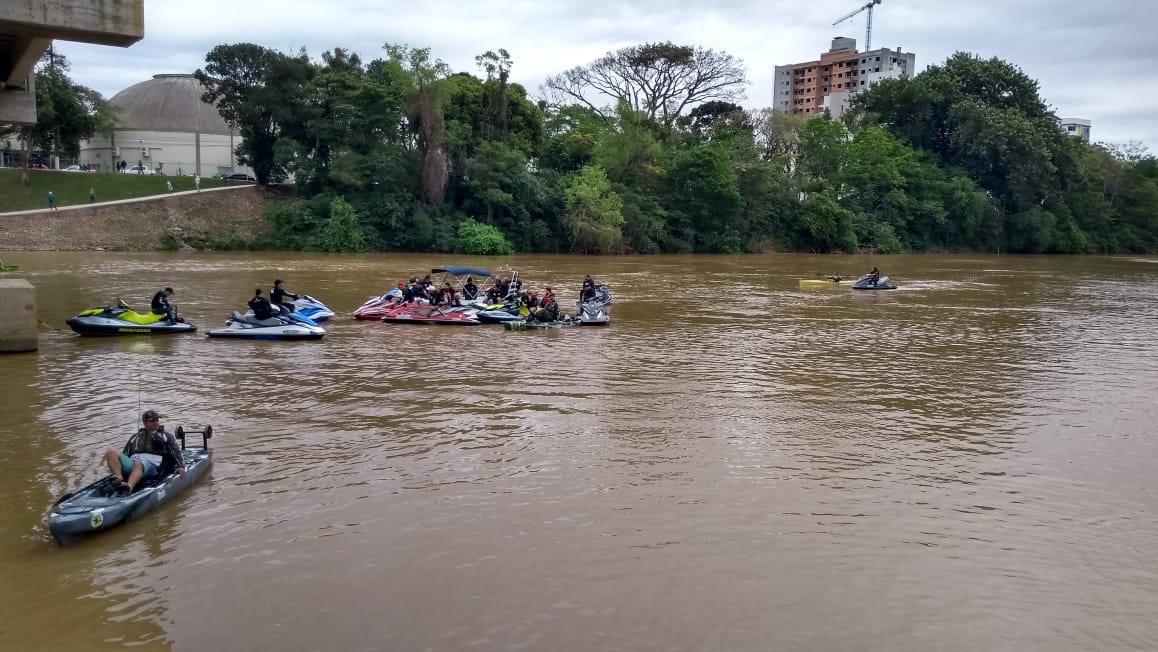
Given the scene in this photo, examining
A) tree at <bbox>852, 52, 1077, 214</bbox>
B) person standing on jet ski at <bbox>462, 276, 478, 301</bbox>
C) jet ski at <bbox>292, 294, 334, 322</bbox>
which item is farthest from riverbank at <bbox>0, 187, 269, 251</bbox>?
tree at <bbox>852, 52, 1077, 214</bbox>

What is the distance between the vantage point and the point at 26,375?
1480cm

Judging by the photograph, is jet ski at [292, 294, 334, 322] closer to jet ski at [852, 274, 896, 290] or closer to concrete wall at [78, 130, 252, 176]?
jet ski at [852, 274, 896, 290]

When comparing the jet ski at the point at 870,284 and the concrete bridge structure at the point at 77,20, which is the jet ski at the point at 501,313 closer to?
the concrete bridge structure at the point at 77,20

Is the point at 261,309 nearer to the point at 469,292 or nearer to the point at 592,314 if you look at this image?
the point at 469,292

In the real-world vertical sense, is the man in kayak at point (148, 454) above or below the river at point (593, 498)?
above

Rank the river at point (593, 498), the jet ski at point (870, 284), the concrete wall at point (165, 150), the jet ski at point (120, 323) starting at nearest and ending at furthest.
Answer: the river at point (593, 498), the jet ski at point (120, 323), the jet ski at point (870, 284), the concrete wall at point (165, 150)

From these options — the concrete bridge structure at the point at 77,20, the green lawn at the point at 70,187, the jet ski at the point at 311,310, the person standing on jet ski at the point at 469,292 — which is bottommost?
the jet ski at the point at 311,310

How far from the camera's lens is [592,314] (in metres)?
23.2

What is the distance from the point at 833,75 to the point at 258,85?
106 m

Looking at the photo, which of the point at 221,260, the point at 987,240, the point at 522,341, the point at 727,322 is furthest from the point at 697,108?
the point at 522,341

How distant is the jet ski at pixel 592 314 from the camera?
22922 millimetres

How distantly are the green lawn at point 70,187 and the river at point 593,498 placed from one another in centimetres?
3845

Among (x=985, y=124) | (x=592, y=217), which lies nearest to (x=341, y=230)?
(x=592, y=217)

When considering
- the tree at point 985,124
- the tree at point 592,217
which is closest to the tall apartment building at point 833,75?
the tree at point 985,124
